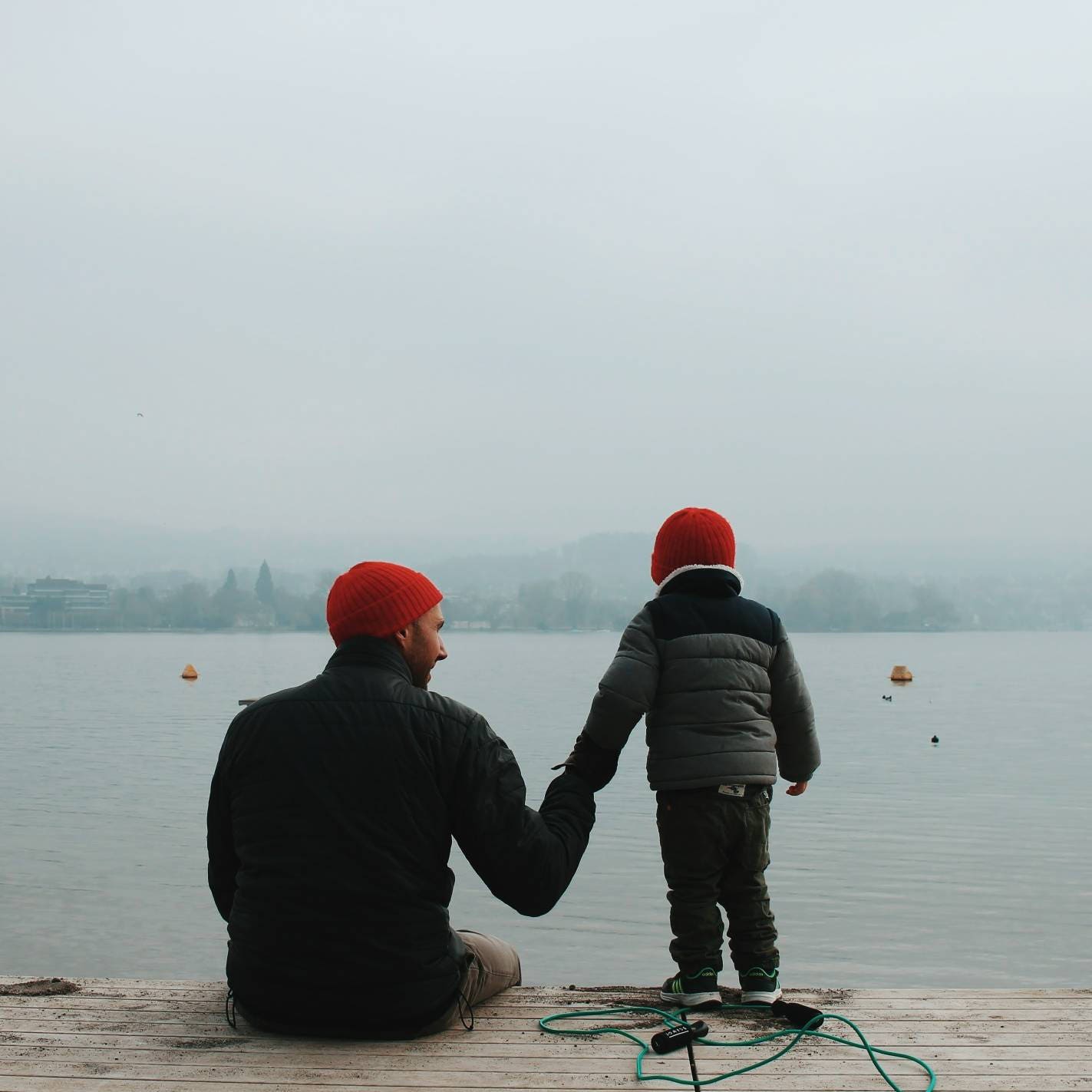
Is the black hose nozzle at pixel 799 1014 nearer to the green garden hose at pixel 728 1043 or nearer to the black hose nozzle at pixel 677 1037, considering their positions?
the green garden hose at pixel 728 1043

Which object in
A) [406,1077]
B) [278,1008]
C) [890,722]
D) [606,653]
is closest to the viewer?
[406,1077]

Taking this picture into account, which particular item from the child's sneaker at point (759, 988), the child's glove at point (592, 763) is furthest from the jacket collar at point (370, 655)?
the child's sneaker at point (759, 988)

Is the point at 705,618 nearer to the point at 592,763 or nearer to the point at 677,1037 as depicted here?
the point at 592,763

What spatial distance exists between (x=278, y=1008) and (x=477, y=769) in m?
0.98

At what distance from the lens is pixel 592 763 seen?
162 inches

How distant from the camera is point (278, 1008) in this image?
3.57m

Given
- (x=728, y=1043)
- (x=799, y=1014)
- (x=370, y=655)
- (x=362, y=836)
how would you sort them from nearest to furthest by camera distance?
(x=362, y=836) → (x=370, y=655) → (x=728, y=1043) → (x=799, y=1014)

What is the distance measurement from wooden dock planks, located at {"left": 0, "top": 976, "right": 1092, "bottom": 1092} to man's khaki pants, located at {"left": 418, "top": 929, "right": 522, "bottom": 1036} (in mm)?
49

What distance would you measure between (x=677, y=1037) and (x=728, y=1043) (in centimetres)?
18

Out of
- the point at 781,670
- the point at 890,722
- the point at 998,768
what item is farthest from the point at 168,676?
the point at 781,670

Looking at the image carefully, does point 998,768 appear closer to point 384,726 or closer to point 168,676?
point 384,726

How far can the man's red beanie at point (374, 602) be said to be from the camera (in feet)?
11.8

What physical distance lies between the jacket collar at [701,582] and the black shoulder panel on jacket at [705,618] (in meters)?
0.02

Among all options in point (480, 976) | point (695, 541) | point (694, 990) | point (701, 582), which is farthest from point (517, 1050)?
point (695, 541)
